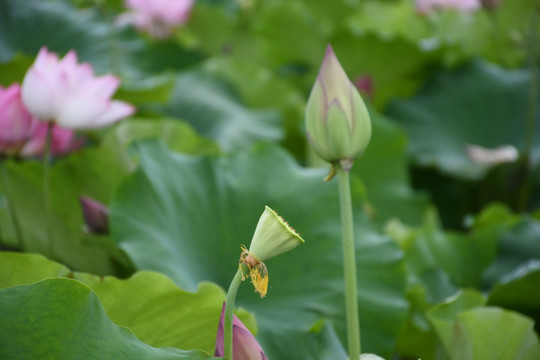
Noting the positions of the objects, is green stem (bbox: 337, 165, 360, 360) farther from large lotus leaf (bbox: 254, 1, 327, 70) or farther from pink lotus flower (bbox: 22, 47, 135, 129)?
large lotus leaf (bbox: 254, 1, 327, 70)

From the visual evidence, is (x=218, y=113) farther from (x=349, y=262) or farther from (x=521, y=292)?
(x=349, y=262)

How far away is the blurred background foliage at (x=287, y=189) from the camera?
29.9 inches

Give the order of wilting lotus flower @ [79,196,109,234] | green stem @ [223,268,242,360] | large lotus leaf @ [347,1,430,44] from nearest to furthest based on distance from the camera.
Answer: green stem @ [223,268,242,360] < wilting lotus flower @ [79,196,109,234] < large lotus leaf @ [347,1,430,44]

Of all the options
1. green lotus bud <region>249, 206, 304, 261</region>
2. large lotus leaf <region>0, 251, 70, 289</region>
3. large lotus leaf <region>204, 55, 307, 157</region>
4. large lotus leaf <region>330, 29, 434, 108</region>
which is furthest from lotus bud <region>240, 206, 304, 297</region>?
large lotus leaf <region>330, 29, 434, 108</region>

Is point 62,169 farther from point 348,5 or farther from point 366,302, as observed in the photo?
point 348,5

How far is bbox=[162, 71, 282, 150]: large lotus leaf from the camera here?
1.45 meters

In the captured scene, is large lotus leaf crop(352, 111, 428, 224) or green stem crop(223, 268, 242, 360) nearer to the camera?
green stem crop(223, 268, 242, 360)

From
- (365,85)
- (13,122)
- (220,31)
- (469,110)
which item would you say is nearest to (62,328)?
(13,122)

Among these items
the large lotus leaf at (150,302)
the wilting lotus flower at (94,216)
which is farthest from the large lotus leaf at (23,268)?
the wilting lotus flower at (94,216)

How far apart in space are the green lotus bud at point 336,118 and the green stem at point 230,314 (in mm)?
126

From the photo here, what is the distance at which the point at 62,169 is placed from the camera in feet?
3.37

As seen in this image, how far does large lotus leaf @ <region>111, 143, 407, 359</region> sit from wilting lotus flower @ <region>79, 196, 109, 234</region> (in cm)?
4

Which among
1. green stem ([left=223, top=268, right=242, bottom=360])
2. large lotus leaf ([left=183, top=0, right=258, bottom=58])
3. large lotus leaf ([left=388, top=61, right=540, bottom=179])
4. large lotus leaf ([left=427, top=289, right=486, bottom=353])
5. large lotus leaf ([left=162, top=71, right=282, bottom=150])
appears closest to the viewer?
green stem ([left=223, top=268, right=242, bottom=360])

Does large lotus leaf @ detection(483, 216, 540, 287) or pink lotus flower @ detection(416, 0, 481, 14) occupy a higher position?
pink lotus flower @ detection(416, 0, 481, 14)
